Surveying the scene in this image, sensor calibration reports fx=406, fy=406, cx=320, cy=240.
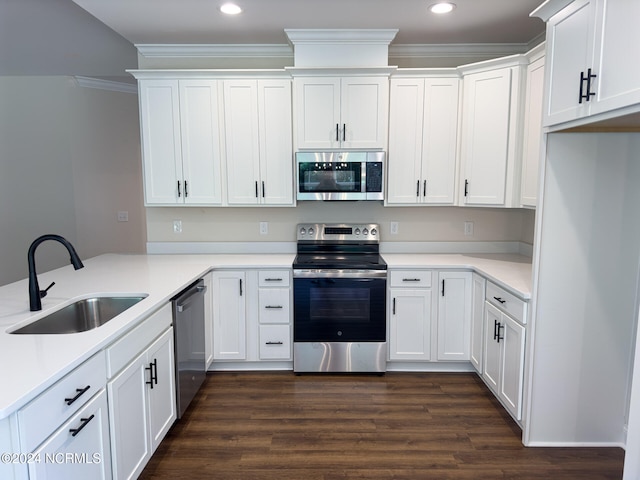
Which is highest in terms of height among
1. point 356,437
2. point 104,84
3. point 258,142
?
point 104,84

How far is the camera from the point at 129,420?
182cm

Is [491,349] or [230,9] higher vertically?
[230,9]

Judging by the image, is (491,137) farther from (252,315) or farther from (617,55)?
(252,315)

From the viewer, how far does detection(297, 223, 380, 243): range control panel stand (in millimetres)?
3611

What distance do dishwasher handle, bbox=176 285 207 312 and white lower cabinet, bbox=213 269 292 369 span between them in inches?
11.6

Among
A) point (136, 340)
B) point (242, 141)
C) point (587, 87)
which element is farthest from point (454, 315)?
point (136, 340)

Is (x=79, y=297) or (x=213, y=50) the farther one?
(x=213, y=50)

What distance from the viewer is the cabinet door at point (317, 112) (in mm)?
3205

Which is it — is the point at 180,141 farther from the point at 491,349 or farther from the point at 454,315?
the point at 491,349

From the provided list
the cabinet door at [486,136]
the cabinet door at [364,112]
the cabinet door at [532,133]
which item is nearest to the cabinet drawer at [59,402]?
the cabinet door at [364,112]

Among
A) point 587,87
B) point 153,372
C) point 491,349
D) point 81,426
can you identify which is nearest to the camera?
point 81,426

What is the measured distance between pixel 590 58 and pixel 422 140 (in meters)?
1.61

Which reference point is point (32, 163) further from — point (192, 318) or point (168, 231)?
point (192, 318)

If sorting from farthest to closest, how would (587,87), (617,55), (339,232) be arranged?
(339,232)
(587,87)
(617,55)
